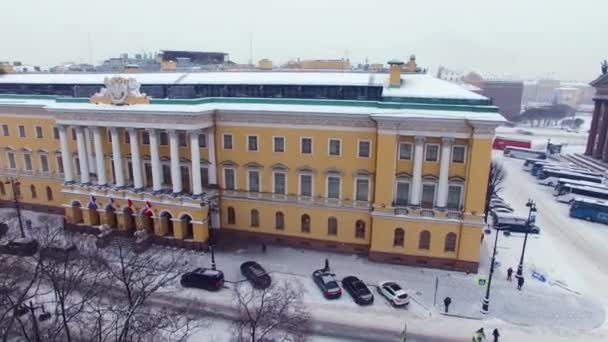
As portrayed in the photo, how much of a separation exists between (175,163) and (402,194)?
2049 centimetres

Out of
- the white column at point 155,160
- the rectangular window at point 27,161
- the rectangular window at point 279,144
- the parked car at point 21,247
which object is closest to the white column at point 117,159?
the white column at point 155,160

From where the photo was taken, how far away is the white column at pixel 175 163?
1388 inches

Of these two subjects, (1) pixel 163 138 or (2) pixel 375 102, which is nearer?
(2) pixel 375 102

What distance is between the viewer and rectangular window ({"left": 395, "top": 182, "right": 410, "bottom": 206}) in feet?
111

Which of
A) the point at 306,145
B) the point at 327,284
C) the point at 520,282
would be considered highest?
the point at 306,145

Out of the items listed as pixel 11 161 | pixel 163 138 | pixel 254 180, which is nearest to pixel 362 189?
pixel 254 180

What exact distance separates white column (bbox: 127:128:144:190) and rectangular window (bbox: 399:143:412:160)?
79.3 ft

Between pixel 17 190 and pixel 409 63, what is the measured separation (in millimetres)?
48212

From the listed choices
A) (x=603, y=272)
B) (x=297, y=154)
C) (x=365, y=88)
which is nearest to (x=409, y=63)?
(x=365, y=88)

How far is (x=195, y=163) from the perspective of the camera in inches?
1412

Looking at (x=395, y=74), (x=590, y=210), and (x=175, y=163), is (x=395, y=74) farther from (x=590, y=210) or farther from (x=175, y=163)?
(x=590, y=210)

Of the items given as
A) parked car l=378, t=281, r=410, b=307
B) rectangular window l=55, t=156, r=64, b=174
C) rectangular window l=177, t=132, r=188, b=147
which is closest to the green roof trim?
rectangular window l=177, t=132, r=188, b=147

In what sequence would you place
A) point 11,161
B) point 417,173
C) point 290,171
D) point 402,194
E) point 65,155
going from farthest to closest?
point 11,161 < point 65,155 < point 290,171 < point 402,194 < point 417,173

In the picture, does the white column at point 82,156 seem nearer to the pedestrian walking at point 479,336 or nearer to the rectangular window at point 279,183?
the rectangular window at point 279,183
